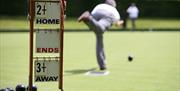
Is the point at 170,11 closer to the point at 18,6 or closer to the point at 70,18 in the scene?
the point at 70,18

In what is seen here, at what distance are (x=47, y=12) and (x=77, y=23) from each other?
29635 millimetres

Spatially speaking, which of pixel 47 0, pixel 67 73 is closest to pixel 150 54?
pixel 67 73

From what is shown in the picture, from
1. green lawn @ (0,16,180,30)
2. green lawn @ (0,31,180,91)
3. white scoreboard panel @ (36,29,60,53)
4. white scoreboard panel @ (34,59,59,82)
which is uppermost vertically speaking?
white scoreboard panel @ (36,29,60,53)

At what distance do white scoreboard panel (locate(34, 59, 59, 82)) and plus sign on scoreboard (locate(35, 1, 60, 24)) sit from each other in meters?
0.55

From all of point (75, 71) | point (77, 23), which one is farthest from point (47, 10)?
point (77, 23)

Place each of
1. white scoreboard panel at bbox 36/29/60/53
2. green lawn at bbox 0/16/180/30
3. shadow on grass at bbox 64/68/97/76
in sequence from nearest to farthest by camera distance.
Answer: white scoreboard panel at bbox 36/29/60/53
shadow on grass at bbox 64/68/97/76
green lawn at bbox 0/16/180/30

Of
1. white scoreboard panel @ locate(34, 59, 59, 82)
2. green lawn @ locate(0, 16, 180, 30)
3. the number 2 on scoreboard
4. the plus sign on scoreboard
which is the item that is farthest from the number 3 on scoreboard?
green lawn @ locate(0, 16, 180, 30)

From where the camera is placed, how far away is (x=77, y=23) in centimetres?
3738

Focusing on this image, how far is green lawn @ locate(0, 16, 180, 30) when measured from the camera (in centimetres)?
3487

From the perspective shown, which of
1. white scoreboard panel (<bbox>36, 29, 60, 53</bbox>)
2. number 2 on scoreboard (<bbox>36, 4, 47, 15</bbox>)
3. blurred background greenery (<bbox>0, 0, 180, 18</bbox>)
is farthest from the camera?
blurred background greenery (<bbox>0, 0, 180, 18</bbox>)

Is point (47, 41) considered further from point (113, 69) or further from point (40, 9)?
point (113, 69)

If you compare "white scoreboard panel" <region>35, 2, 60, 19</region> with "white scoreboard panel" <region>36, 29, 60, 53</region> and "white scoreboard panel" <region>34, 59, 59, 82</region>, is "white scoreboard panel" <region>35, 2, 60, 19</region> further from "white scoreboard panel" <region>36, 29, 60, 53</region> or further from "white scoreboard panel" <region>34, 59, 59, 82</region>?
"white scoreboard panel" <region>34, 59, 59, 82</region>

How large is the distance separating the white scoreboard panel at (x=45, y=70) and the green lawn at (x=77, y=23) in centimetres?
2556

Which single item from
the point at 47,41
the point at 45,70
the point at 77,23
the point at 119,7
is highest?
the point at 47,41
